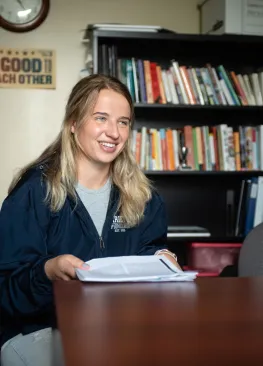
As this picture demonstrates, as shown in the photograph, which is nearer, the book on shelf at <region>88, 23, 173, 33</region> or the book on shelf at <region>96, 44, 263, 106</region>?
the book on shelf at <region>88, 23, 173, 33</region>

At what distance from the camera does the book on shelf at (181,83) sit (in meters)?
2.88

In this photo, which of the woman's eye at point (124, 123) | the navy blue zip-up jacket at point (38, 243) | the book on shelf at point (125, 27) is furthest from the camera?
the book on shelf at point (125, 27)

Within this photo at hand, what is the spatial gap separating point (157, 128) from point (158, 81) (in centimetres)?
35

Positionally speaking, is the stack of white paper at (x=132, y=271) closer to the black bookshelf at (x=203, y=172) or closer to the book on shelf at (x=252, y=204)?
the black bookshelf at (x=203, y=172)

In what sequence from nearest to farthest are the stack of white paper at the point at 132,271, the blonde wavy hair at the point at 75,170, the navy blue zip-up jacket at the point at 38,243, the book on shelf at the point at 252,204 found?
the stack of white paper at the point at 132,271, the navy blue zip-up jacket at the point at 38,243, the blonde wavy hair at the point at 75,170, the book on shelf at the point at 252,204

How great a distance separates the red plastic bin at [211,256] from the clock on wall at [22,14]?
153 centimetres

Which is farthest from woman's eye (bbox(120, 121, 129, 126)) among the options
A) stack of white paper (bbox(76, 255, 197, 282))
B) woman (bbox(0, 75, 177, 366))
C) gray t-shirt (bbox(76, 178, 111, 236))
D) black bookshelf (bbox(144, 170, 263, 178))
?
black bookshelf (bbox(144, 170, 263, 178))

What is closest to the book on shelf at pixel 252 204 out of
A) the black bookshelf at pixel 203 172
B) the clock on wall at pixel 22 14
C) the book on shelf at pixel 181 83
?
the black bookshelf at pixel 203 172

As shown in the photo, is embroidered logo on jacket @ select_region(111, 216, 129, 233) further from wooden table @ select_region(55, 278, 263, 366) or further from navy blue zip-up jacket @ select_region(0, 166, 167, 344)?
wooden table @ select_region(55, 278, 263, 366)

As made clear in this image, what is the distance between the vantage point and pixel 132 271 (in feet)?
Result: 3.98

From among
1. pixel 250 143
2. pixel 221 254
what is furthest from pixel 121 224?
pixel 250 143

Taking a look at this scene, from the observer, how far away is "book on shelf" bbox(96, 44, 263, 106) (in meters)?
2.88

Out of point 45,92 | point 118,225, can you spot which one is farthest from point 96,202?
point 45,92

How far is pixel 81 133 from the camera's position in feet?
5.83
